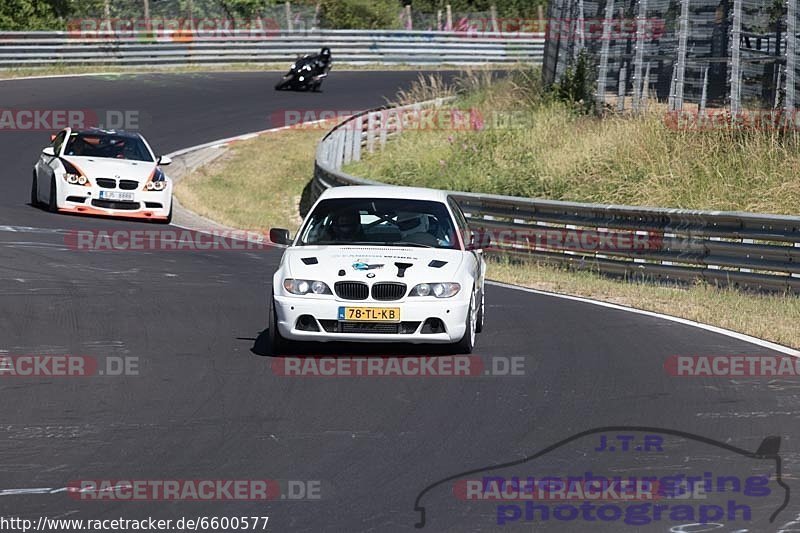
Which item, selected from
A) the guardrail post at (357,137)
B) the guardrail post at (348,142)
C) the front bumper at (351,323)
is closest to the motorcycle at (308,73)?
the guardrail post at (357,137)

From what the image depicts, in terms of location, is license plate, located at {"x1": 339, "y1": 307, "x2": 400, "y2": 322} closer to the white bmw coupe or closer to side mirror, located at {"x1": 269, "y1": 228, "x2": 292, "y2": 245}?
the white bmw coupe

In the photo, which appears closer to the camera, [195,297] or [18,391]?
[18,391]

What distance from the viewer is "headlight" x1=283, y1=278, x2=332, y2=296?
409 inches

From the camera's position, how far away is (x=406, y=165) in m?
26.8

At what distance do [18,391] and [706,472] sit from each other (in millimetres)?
4636

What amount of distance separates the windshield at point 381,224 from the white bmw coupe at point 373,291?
15 millimetres

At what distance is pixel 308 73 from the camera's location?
1582 inches

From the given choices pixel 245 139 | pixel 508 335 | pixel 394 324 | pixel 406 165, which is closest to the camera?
pixel 394 324

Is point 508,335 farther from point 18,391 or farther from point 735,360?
point 18,391

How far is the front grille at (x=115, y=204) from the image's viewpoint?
2072 cm

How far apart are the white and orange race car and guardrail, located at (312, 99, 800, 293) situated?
518 centimetres

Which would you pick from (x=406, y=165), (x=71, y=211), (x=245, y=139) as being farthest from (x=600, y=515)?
(x=245, y=139)

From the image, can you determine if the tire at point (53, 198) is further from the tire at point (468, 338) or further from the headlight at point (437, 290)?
the headlight at point (437, 290)

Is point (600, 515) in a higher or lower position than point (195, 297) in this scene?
higher
